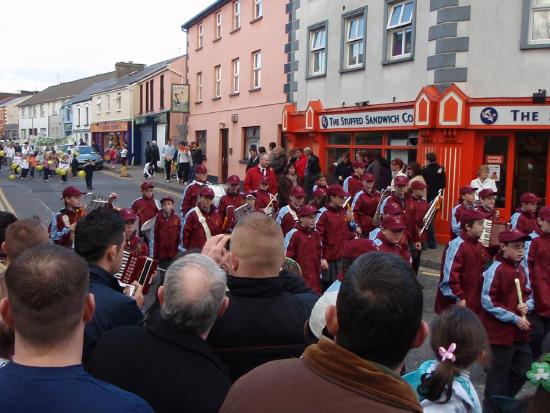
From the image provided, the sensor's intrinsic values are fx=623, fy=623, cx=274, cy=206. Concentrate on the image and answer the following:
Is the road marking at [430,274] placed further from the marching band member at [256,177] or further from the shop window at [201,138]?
the shop window at [201,138]

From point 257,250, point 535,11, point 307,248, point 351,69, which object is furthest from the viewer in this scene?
point 351,69

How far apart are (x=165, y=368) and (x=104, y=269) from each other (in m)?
1.26

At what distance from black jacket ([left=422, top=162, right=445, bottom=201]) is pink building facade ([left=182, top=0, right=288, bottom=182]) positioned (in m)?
10.1

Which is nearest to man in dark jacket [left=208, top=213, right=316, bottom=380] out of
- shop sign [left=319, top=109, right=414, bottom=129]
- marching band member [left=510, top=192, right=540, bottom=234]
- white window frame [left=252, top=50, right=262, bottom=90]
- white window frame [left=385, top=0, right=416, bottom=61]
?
marching band member [left=510, top=192, right=540, bottom=234]

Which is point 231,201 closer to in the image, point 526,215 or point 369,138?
point 526,215

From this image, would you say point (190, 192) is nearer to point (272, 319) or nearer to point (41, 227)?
point (41, 227)

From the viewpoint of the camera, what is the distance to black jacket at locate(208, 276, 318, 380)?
9.59ft

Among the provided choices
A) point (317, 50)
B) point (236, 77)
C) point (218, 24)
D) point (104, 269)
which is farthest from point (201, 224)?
point (218, 24)

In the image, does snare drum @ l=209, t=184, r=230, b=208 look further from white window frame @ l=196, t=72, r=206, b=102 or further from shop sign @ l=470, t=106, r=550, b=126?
white window frame @ l=196, t=72, r=206, b=102

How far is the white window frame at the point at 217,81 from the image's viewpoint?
29.1m

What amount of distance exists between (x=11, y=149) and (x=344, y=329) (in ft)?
151

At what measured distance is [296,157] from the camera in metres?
16.3

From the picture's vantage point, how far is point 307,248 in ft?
24.6

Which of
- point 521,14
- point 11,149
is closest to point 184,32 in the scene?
point 11,149
